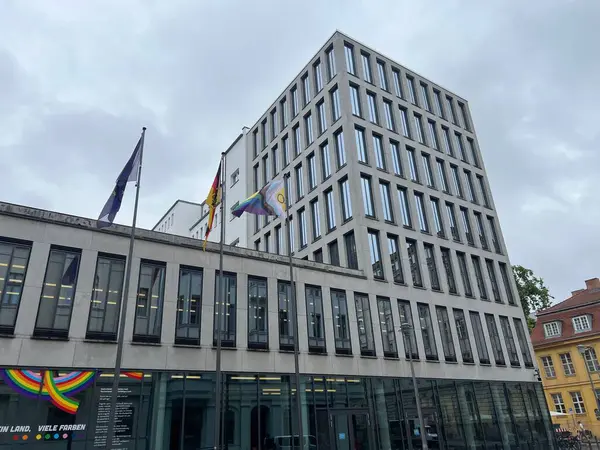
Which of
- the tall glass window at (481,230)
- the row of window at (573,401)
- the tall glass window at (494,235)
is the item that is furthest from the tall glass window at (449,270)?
the row of window at (573,401)

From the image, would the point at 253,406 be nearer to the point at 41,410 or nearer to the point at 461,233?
the point at 41,410

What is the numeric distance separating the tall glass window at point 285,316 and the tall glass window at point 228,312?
9.09 feet

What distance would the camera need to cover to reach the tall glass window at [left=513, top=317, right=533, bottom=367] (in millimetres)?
36094

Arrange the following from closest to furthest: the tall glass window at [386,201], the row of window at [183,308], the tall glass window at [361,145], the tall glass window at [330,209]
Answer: the row of window at [183,308], the tall glass window at [386,201], the tall glass window at [330,209], the tall glass window at [361,145]

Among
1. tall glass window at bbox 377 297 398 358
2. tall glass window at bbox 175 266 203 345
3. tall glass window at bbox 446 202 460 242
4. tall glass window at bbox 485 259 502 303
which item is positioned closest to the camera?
tall glass window at bbox 175 266 203 345

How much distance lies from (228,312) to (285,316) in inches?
138

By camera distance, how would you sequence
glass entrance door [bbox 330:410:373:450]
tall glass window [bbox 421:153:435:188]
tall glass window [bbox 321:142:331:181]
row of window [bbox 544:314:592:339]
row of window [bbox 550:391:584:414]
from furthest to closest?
row of window [bbox 544:314:592:339] < row of window [bbox 550:391:584:414] < tall glass window [bbox 421:153:435:188] < tall glass window [bbox 321:142:331:181] < glass entrance door [bbox 330:410:373:450]

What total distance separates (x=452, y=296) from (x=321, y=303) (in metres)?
12.7

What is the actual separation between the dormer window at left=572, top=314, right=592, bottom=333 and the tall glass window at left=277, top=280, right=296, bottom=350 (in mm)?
45420

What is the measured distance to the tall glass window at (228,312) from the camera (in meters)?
22.4

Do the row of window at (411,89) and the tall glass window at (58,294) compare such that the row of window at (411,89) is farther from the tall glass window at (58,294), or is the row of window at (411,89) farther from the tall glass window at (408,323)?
the tall glass window at (58,294)

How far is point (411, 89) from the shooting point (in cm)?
4322

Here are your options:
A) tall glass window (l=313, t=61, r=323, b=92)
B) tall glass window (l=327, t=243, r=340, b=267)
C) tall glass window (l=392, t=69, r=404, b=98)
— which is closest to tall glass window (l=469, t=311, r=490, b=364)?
tall glass window (l=327, t=243, r=340, b=267)

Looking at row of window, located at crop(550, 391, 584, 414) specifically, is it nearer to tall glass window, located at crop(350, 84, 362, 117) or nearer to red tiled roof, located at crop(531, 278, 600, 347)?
red tiled roof, located at crop(531, 278, 600, 347)
